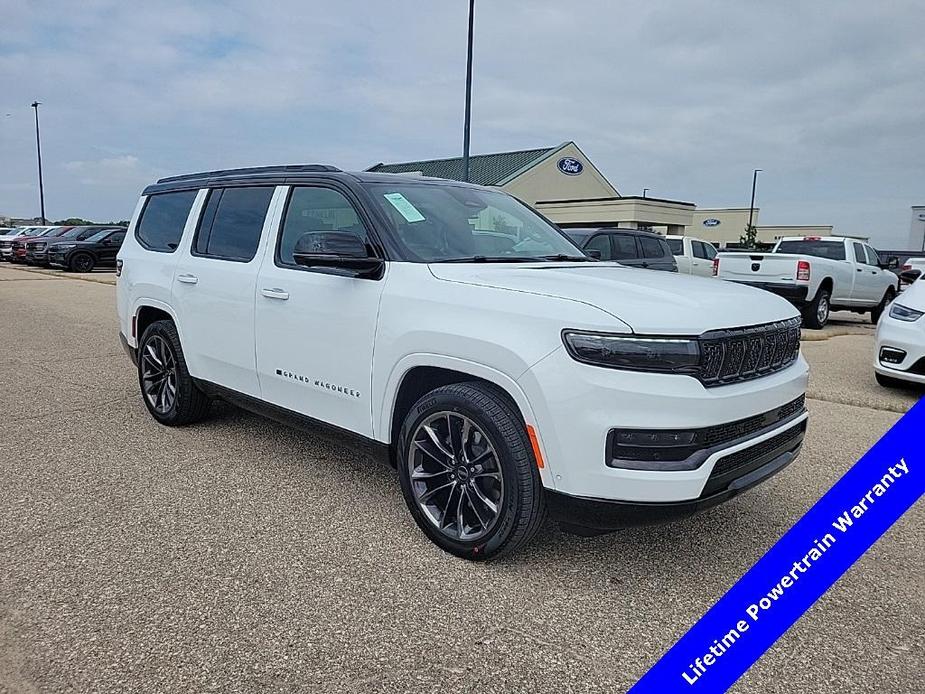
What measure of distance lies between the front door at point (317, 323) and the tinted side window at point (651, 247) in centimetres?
959

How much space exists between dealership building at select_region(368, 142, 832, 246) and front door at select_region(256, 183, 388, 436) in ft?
124

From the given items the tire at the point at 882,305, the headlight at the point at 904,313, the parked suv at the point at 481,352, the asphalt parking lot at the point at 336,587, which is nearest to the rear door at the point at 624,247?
the headlight at the point at 904,313

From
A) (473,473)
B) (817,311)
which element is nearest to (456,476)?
(473,473)

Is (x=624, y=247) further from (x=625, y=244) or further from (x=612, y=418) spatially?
(x=612, y=418)

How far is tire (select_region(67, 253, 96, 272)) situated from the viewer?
80.7 feet

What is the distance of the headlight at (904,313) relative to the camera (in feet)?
22.3

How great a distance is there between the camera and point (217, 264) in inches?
183

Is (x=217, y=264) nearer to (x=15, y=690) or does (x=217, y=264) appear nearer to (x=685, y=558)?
(x=15, y=690)

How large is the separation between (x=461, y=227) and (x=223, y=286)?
5.33 feet

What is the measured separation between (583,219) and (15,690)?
44.4 meters

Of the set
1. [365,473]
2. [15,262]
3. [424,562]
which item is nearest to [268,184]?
[365,473]

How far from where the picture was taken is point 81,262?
24828 millimetres

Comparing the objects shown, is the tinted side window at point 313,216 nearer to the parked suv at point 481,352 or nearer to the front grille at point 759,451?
the parked suv at point 481,352

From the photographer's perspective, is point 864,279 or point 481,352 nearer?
point 481,352
